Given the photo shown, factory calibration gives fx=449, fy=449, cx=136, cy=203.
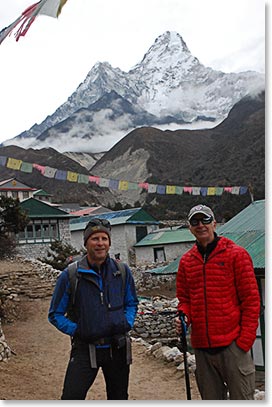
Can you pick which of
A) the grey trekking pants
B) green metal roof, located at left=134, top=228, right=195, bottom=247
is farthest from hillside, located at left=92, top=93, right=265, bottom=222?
the grey trekking pants

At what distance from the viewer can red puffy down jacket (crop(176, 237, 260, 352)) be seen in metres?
2.00

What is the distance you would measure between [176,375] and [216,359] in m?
1.69

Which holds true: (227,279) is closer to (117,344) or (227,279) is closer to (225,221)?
(117,344)

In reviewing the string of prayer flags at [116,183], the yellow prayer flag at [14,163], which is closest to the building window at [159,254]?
the string of prayer flags at [116,183]

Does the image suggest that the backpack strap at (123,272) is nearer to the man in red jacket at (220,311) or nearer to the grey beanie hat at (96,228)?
the grey beanie hat at (96,228)

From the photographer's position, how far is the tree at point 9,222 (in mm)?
6934

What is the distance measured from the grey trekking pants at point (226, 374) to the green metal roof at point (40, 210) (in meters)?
5.10

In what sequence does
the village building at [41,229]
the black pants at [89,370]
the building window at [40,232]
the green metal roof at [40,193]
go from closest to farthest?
the black pants at [89,370], the green metal roof at [40,193], the village building at [41,229], the building window at [40,232]


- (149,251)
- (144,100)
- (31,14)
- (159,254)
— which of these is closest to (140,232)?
(149,251)

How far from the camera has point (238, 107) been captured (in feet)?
14.7

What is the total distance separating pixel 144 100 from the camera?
16.4 ft

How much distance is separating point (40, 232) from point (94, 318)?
20.2ft

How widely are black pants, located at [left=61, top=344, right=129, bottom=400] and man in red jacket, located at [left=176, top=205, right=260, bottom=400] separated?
332 mm

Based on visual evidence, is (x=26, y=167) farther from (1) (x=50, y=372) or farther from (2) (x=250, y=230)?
(2) (x=250, y=230)
